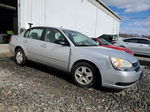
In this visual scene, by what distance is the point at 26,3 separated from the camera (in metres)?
8.90

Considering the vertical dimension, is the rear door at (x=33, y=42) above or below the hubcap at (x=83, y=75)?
above

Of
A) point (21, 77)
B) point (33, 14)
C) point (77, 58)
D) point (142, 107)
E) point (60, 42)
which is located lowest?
point (142, 107)

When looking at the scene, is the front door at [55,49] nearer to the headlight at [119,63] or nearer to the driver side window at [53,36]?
the driver side window at [53,36]

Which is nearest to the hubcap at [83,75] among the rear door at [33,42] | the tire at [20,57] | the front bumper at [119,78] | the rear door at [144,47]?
the front bumper at [119,78]

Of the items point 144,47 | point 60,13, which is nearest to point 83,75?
point 144,47

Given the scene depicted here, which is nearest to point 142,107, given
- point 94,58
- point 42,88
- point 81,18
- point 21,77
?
point 94,58

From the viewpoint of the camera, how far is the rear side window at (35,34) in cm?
472

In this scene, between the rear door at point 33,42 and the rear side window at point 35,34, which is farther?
the rear side window at point 35,34

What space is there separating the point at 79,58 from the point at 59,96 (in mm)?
1060

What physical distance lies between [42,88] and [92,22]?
52.2 ft

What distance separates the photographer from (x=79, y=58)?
12.1 feet

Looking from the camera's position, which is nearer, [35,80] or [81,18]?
[35,80]

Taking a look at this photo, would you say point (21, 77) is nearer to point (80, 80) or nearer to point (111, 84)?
point (80, 80)

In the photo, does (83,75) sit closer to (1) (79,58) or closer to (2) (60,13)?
(1) (79,58)
